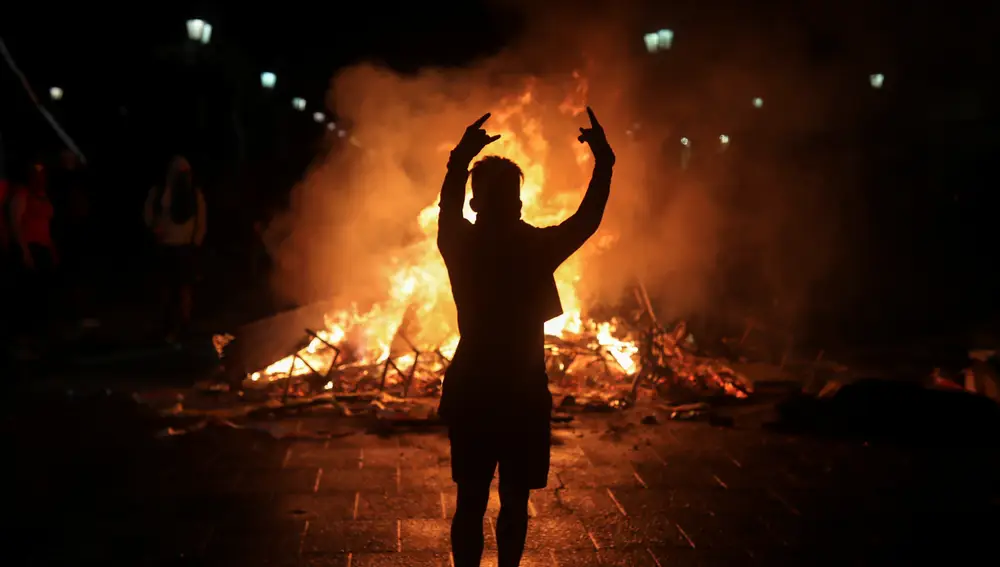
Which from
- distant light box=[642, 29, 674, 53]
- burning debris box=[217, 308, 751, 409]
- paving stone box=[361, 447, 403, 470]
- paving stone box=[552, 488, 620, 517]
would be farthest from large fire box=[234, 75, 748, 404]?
distant light box=[642, 29, 674, 53]

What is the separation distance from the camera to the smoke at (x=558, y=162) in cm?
1018

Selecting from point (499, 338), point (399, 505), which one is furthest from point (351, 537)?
point (499, 338)

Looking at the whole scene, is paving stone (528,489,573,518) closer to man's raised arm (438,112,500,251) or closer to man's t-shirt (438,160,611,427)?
man's t-shirt (438,160,611,427)

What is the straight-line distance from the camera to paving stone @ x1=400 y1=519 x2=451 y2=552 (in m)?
4.55

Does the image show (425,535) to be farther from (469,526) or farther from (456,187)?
(456,187)

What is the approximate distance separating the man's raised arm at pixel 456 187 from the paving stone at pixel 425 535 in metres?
1.92

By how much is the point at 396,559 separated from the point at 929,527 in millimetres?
2980

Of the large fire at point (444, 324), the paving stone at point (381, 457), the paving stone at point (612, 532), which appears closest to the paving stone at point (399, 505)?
the paving stone at point (381, 457)

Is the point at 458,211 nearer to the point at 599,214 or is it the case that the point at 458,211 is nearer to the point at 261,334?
the point at 599,214

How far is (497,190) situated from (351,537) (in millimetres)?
2332

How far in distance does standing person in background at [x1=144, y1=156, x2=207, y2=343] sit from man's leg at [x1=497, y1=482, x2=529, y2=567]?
28.9 ft

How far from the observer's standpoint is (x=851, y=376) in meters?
9.25

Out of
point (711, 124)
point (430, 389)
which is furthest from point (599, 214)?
point (711, 124)

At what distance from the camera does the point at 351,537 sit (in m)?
4.68
